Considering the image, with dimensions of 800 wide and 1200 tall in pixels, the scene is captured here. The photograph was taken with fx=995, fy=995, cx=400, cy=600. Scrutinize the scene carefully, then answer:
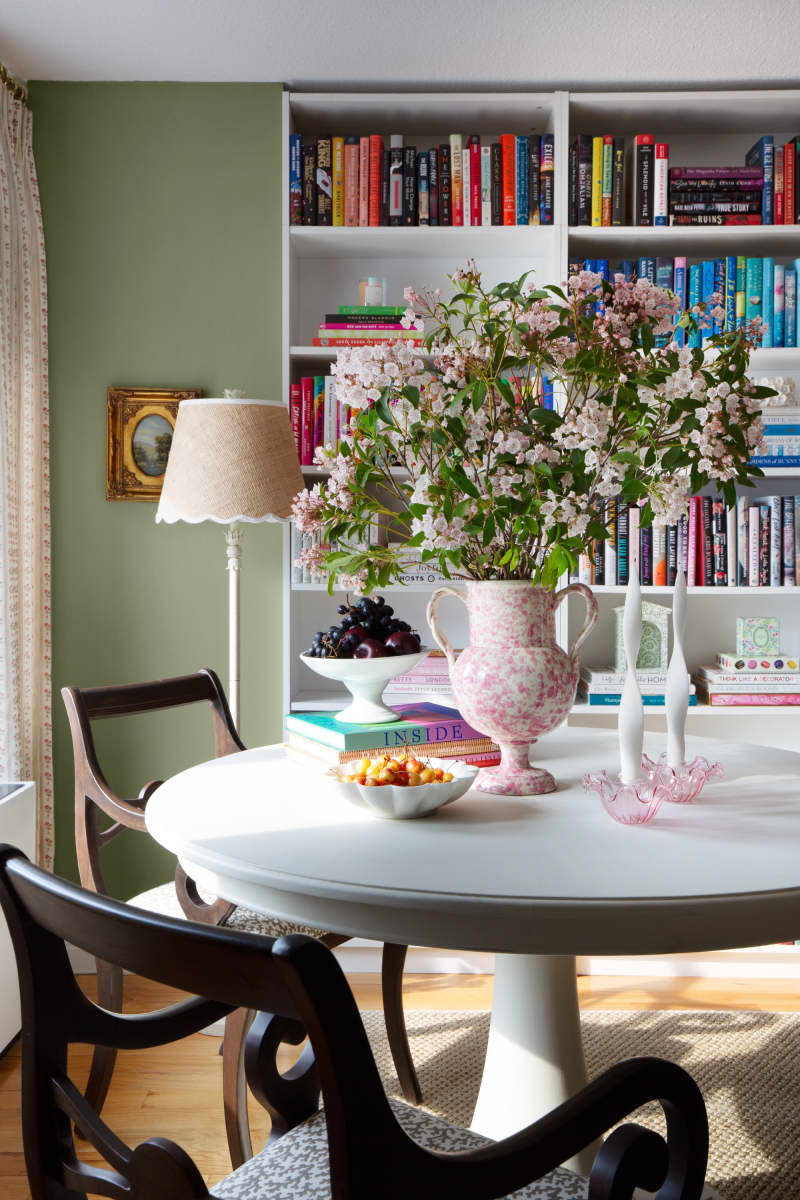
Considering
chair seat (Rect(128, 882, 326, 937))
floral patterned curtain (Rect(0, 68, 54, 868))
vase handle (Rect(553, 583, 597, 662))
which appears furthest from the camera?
floral patterned curtain (Rect(0, 68, 54, 868))

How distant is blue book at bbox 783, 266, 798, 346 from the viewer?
9.82ft

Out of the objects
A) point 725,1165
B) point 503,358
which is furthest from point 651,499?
point 725,1165

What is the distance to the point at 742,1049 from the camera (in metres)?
2.44

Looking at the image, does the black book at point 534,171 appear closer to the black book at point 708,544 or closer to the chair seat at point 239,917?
the black book at point 708,544

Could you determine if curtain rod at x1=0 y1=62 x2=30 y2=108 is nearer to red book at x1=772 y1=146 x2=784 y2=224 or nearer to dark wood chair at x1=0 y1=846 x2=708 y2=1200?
red book at x1=772 y1=146 x2=784 y2=224

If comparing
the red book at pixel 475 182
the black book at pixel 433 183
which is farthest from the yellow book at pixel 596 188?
the black book at pixel 433 183

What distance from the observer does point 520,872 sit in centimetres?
114

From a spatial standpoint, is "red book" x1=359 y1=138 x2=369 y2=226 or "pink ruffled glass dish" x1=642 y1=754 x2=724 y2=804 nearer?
"pink ruffled glass dish" x1=642 y1=754 x2=724 y2=804

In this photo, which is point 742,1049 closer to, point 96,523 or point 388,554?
point 388,554

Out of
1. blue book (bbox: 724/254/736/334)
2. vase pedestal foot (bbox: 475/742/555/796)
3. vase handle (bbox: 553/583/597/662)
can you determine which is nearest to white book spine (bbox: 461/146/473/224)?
blue book (bbox: 724/254/736/334)

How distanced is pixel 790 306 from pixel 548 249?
76 centimetres

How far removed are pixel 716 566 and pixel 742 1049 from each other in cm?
134

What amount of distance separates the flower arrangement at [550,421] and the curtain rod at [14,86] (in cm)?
198

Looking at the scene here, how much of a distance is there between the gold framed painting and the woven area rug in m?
1.67
